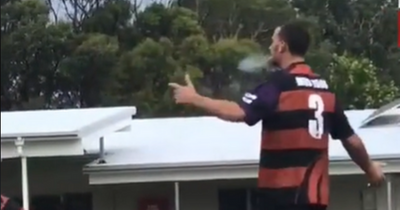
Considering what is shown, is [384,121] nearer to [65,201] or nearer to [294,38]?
[65,201]

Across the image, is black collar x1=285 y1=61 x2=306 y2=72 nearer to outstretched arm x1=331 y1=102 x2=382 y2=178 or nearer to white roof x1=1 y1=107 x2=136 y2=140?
outstretched arm x1=331 y1=102 x2=382 y2=178

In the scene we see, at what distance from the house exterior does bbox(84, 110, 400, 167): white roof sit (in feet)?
0.04

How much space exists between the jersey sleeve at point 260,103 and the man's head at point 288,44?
0.50 feet

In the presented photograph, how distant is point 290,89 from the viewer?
4398 millimetres

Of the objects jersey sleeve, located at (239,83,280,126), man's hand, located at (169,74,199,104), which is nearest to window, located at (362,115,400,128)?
jersey sleeve, located at (239,83,280,126)

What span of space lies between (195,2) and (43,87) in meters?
5.62

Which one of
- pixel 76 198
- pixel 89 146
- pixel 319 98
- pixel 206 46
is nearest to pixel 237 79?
pixel 206 46

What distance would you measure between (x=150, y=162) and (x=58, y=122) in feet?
3.85

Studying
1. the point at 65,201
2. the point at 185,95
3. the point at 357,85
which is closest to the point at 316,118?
the point at 185,95

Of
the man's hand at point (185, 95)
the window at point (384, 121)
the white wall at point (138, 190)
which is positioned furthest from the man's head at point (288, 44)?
the window at point (384, 121)

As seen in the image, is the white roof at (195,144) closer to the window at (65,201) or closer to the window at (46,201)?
the window at (65,201)

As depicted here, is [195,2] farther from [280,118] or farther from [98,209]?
[280,118]

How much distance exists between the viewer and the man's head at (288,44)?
4.46 metres

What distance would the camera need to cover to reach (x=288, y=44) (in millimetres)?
4469
